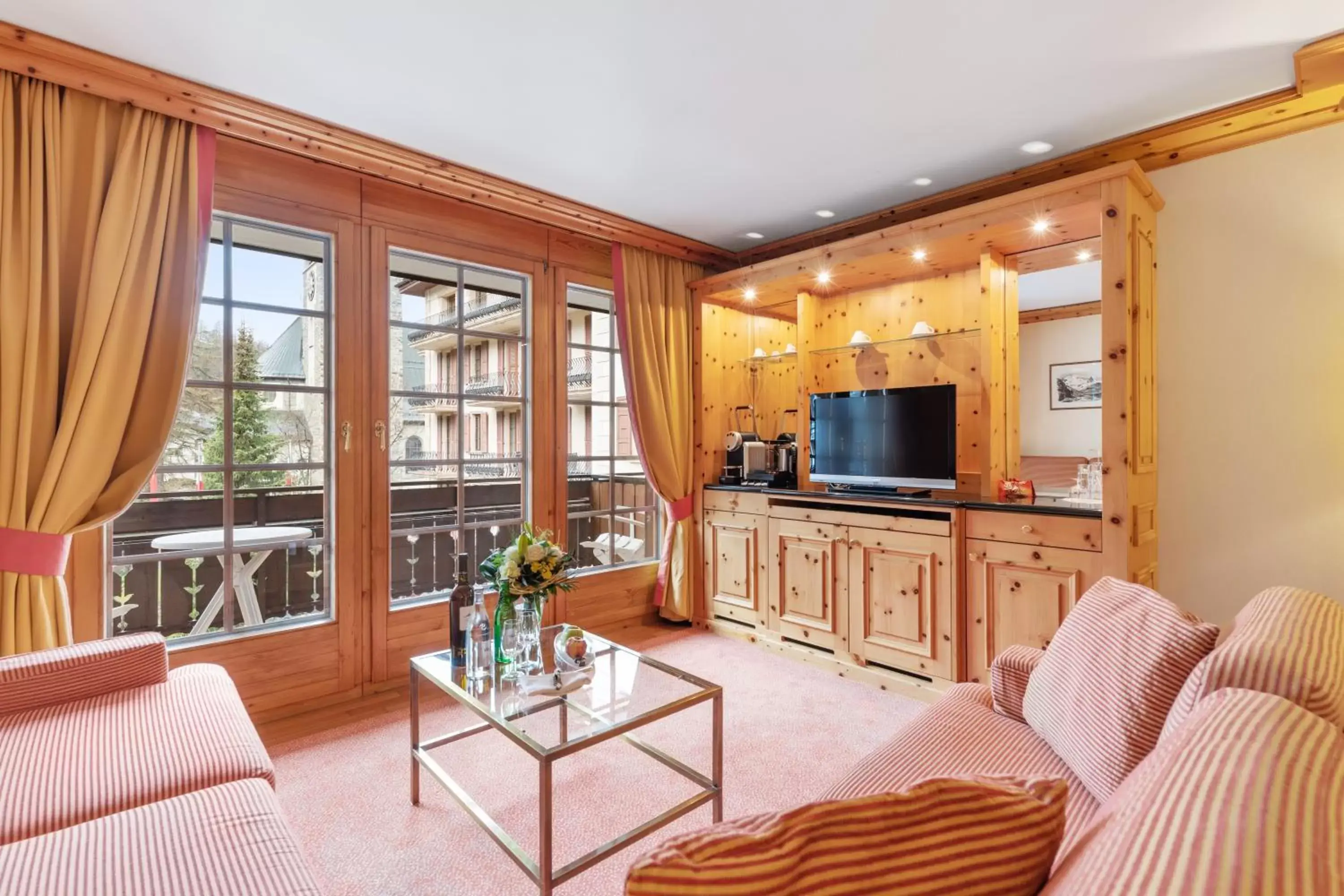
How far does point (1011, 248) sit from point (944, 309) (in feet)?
1.60

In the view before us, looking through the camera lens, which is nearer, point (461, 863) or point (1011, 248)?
point (461, 863)

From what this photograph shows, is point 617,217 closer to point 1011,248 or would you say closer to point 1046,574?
point 1011,248

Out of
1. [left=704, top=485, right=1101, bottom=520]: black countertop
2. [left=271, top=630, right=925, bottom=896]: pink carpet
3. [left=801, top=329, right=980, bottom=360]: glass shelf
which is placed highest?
[left=801, top=329, right=980, bottom=360]: glass shelf

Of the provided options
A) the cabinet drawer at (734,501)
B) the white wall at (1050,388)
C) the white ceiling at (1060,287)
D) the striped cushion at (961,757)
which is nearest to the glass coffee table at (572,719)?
the striped cushion at (961,757)

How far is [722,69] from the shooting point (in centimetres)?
227

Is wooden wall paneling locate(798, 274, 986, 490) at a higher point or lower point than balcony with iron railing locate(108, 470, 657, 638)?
higher

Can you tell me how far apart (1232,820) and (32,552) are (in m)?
3.12

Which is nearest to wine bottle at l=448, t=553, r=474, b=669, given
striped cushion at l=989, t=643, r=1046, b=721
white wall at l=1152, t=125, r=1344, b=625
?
striped cushion at l=989, t=643, r=1046, b=721

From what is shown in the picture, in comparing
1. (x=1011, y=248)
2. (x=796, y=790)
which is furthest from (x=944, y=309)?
(x=796, y=790)

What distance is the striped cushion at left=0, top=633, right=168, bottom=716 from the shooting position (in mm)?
1702

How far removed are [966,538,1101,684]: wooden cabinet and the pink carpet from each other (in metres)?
0.47

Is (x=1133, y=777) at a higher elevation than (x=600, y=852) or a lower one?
higher

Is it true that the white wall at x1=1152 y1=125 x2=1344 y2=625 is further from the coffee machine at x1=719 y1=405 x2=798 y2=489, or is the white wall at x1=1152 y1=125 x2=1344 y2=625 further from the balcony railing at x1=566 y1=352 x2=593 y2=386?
the balcony railing at x1=566 y1=352 x2=593 y2=386

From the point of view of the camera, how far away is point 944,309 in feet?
11.9
